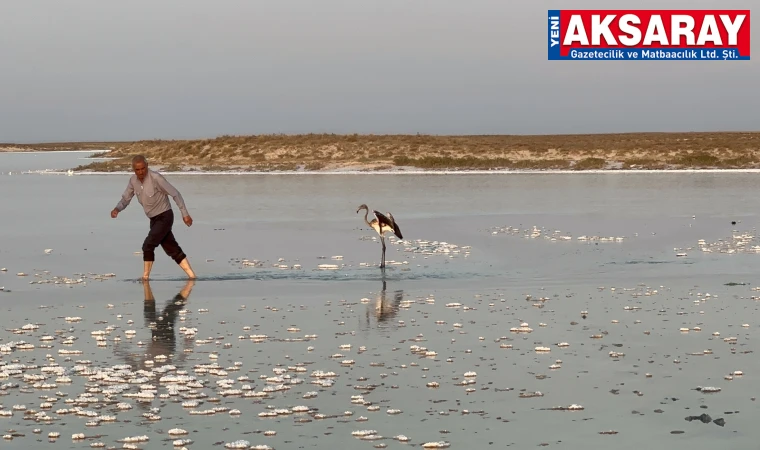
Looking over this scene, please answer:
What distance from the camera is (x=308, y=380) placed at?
32.1ft

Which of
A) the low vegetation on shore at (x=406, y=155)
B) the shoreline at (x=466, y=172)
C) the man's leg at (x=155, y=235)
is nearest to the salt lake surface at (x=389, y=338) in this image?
the man's leg at (x=155, y=235)

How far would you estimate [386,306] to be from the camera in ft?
46.5

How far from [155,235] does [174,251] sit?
0.49m

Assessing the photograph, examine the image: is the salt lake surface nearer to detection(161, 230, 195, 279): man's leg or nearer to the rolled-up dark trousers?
detection(161, 230, 195, 279): man's leg

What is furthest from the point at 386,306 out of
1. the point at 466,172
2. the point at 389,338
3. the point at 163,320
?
the point at 466,172

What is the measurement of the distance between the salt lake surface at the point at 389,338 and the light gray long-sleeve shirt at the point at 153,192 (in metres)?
1.17

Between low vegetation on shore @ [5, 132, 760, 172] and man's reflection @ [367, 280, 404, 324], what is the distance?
48.5 metres

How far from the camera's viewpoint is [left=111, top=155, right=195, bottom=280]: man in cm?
1644

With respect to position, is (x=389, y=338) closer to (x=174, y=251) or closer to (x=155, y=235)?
(x=155, y=235)

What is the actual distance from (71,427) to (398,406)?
253 cm

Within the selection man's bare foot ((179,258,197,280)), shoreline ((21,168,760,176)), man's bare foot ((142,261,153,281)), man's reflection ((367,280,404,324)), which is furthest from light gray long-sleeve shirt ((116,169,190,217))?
shoreline ((21,168,760,176))

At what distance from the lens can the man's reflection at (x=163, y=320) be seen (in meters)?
11.2

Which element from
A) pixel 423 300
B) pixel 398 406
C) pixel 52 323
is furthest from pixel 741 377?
pixel 52 323

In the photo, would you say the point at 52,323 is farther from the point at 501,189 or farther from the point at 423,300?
the point at 501,189
